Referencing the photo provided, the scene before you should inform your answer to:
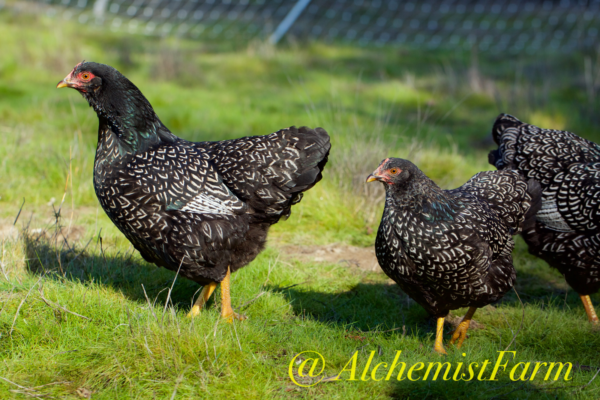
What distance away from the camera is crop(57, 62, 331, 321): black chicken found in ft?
11.8

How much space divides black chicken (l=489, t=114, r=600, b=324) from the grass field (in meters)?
0.37

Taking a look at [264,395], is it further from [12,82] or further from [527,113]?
[12,82]

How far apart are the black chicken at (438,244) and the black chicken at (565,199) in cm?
83

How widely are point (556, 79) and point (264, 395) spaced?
10.4 meters

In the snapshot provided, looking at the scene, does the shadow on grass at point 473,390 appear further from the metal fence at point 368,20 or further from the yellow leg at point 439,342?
the metal fence at point 368,20

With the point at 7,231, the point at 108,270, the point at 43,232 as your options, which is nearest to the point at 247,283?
the point at 108,270

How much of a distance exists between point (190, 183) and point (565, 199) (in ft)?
10.1

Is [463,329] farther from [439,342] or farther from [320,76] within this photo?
[320,76]

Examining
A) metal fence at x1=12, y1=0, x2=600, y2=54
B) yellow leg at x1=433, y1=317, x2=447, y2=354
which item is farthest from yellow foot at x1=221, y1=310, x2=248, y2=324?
metal fence at x1=12, y1=0, x2=600, y2=54

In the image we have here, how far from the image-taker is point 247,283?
4523 millimetres

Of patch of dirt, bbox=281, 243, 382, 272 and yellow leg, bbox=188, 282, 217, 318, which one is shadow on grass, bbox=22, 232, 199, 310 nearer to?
yellow leg, bbox=188, 282, 217, 318

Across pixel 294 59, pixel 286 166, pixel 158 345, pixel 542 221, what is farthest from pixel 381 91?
pixel 158 345

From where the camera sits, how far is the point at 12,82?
9.53 metres

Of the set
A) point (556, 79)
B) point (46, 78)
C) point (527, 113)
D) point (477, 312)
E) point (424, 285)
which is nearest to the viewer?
point (424, 285)
